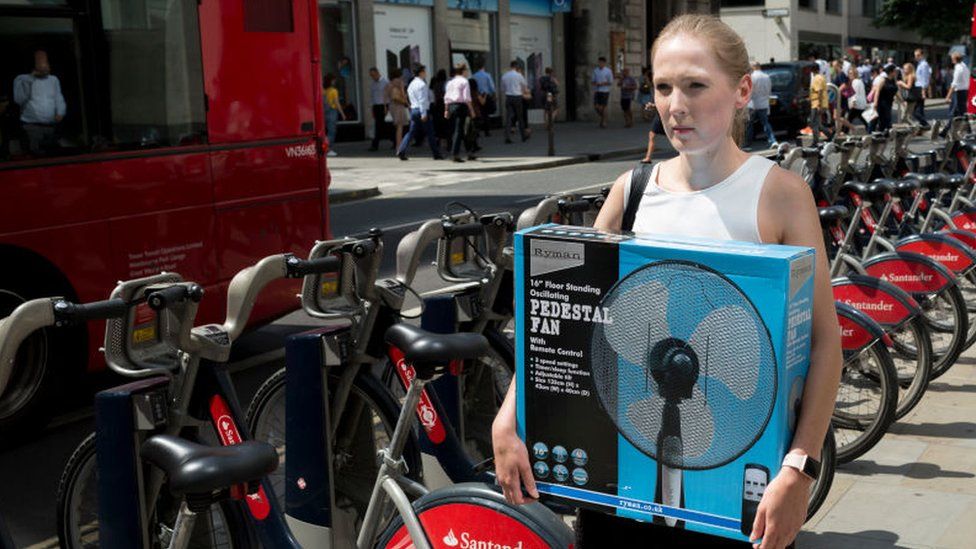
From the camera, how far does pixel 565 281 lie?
2297 millimetres

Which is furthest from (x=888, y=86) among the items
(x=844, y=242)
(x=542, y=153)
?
(x=844, y=242)

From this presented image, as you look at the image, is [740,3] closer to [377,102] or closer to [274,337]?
[377,102]

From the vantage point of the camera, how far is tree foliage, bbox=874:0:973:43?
199 feet

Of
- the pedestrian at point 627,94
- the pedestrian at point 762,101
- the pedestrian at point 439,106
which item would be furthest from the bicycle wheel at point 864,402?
the pedestrian at point 627,94

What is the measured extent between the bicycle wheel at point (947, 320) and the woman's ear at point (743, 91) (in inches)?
170

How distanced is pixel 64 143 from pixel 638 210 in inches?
196

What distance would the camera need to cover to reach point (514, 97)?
2784 centimetres

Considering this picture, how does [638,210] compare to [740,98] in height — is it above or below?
below

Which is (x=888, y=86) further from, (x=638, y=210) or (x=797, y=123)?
(x=638, y=210)

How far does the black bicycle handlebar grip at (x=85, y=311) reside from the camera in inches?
118

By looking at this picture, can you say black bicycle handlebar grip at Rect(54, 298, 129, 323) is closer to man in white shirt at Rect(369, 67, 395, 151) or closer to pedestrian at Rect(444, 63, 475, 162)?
pedestrian at Rect(444, 63, 475, 162)

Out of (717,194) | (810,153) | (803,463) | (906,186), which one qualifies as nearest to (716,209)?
(717,194)

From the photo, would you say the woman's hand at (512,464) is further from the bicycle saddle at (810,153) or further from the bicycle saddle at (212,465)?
the bicycle saddle at (810,153)

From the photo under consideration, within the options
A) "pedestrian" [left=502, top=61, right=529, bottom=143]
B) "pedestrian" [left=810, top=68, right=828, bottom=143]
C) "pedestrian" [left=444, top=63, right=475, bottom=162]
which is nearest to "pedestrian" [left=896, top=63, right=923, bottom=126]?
"pedestrian" [left=810, top=68, right=828, bottom=143]
